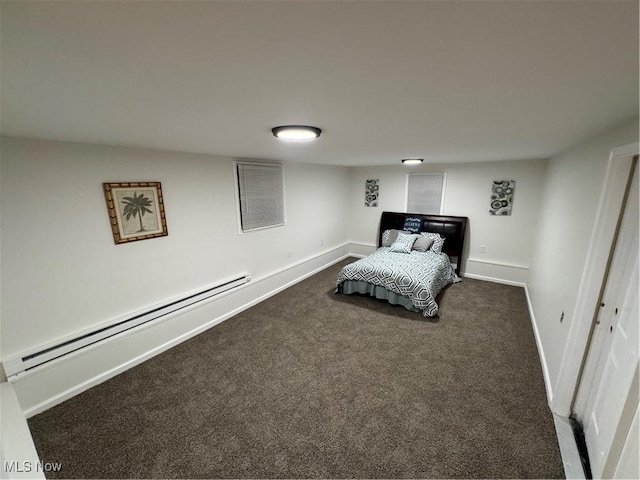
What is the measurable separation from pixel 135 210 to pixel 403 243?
3.85 meters

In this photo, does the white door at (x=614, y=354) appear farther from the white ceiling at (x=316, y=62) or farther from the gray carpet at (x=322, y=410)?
the white ceiling at (x=316, y=62)

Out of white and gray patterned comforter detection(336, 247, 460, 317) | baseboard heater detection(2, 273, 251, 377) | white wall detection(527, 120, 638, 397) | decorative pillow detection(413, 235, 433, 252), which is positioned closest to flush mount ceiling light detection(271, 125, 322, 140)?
white wall detection(527, 120, 638, 397)

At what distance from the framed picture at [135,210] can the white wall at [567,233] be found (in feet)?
11.2

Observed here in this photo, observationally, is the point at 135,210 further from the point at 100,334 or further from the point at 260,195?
the point at 260,195

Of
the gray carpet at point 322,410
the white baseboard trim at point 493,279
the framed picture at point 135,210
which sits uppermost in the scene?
the framed picture at point 135,210

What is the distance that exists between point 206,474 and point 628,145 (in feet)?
9.91

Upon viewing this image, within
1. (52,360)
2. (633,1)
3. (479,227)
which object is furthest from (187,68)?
(479,227)

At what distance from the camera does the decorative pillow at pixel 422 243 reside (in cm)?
454

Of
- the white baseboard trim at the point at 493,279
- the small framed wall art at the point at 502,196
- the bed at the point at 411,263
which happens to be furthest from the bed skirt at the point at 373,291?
the small framed wall art at the point at 502,196

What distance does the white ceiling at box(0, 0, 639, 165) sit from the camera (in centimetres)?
53

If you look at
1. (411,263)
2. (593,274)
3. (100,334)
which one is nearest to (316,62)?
(593,274)

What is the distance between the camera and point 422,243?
15.0 ft

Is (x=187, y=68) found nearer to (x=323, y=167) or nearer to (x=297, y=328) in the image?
(x=297, y=328)

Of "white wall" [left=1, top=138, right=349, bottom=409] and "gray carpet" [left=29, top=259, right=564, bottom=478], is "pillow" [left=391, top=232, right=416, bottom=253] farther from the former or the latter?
"white wall" [left=1, top=138, right=349, bottom=409]
